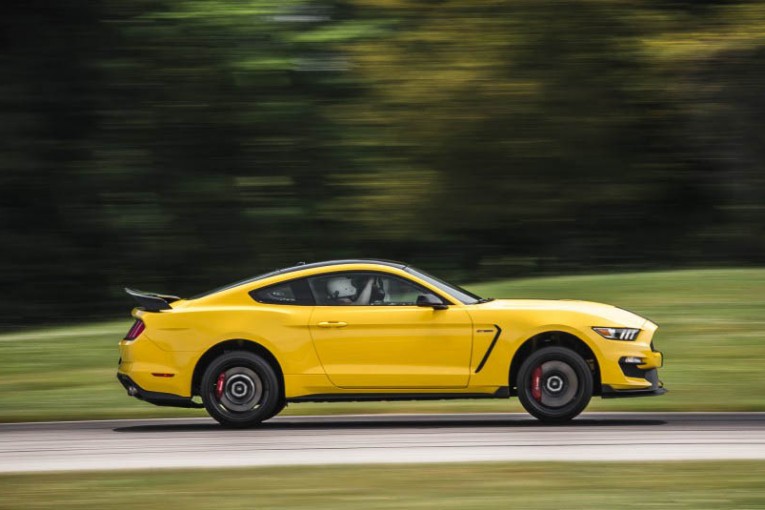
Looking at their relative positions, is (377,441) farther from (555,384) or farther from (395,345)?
(555,384)

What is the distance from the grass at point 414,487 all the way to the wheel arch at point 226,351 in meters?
2.31

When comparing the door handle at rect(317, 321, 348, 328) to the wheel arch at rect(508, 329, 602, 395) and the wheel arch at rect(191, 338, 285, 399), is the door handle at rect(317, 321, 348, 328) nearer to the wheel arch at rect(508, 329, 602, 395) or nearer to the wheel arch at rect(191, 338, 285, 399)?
the wheel arch at rect(191, 338, 285, 399)

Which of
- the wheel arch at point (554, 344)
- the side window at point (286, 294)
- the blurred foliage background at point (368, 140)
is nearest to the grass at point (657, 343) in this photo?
the wheel arch at point (554, 344)

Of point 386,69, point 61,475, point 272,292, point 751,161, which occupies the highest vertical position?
point 386,69

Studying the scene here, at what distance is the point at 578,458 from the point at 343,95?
2625 centimetres

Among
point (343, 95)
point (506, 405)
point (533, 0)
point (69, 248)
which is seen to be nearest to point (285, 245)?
point (343, 95)

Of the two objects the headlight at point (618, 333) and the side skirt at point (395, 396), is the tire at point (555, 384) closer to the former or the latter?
the side skirt at point (395, 396)

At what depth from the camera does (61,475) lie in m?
9.66

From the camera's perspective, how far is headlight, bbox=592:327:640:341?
11.7 metres

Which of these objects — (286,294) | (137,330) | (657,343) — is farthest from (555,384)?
(657,343)

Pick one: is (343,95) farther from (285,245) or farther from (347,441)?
(347,441)

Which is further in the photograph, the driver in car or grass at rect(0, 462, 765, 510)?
the driver in car

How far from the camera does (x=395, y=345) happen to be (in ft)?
38.6

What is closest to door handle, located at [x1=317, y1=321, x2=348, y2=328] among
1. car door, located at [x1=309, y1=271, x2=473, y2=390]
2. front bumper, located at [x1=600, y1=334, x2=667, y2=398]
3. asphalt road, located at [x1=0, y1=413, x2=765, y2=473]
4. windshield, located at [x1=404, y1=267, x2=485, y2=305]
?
car door, located at [x1=309, y1=271, x2=473, y2=390]
